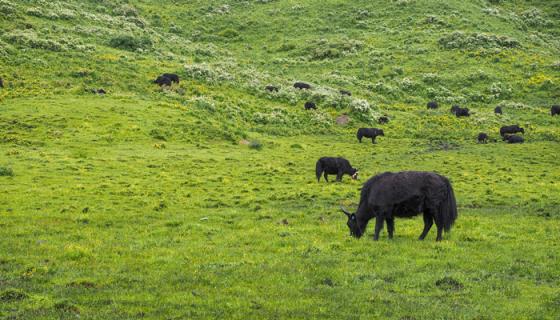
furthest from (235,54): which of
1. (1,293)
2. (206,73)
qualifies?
(1,293)

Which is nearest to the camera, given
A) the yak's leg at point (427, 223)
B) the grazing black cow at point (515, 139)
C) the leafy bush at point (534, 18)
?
the yak's leg at point (427, 223)

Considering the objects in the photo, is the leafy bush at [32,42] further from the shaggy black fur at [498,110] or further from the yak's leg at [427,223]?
the yak's leg at [427,223]

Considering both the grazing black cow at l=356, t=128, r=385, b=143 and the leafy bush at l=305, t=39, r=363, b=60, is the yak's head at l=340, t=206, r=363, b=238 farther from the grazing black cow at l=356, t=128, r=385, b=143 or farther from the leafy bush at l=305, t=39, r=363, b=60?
the leafy bush at l=305, t=39, r=363, b=60

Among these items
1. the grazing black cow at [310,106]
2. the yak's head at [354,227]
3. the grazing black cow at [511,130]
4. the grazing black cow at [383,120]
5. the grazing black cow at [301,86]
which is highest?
the grazing black cow at [301,86]

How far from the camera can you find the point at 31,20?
228 ft

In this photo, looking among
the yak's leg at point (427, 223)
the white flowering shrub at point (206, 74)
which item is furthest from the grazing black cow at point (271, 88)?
the yak's leg at point (427, 223)

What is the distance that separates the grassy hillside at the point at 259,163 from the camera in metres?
12.2

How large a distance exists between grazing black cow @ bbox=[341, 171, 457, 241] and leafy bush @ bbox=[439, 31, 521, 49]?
Result: 75007mm

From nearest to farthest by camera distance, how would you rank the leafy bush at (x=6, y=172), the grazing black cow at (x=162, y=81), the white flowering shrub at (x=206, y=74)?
the leafy bush at (x=6, y=172)
the grazing black cow at (x=162, y=81)
the white flowering shrub at (x=206, y=74)

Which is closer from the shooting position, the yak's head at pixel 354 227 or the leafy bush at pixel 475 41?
the yak's head at pixel 354 227

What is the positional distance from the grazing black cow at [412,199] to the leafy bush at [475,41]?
7501 centimetres

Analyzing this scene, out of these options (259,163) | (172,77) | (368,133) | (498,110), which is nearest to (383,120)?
(368,133)

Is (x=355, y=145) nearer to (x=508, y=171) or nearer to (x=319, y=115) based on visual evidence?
(x=319, y=115)

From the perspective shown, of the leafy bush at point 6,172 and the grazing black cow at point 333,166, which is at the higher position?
the grazing black cow at point 333,166
